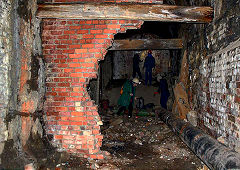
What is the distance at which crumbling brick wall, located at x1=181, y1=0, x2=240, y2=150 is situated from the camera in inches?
98.7

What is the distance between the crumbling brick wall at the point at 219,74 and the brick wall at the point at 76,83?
1.54 meters

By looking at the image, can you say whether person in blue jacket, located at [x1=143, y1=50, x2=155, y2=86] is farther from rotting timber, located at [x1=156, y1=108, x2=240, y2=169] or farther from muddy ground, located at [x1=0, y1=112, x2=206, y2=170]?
rotting timber, located at [x1=156, y1=108, x2=240, y2=169]

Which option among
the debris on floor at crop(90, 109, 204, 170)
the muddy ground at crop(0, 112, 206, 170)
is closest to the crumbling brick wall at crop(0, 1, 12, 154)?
the muddy ground at crop(0, 112, 206, 170)

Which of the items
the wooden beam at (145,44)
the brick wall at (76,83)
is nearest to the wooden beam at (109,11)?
the brick wall at (76,83)

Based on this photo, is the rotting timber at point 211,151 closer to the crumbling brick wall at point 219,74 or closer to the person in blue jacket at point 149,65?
the crumbling brick wall at point 219,74

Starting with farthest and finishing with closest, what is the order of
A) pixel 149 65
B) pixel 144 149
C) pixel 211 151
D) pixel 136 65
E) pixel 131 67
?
pixel 131 67, pixel 136 65, pixel 149 65, pixel 144 149, pixel 211 151

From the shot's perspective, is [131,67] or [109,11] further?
[131,67]

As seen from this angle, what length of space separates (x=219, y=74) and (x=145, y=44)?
127 inches

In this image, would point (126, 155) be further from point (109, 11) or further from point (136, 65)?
point (136, 65)

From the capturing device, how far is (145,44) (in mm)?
5918

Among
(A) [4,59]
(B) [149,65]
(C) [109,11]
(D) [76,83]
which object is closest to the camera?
(A) [4,59]

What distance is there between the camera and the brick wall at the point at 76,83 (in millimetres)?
3107

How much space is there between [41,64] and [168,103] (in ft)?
20.5

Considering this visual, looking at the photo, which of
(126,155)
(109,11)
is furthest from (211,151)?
(109,11)
